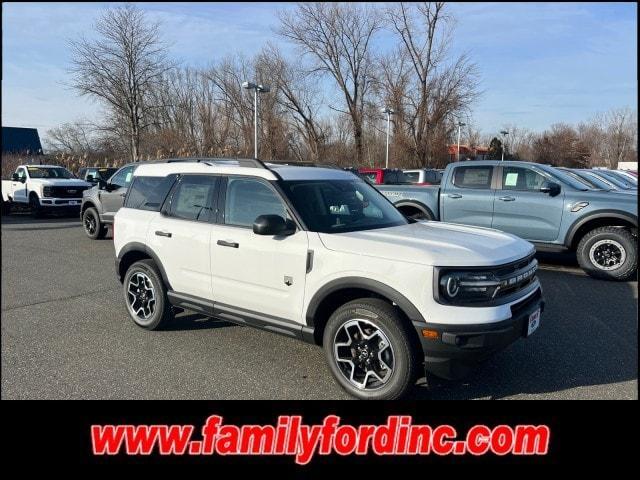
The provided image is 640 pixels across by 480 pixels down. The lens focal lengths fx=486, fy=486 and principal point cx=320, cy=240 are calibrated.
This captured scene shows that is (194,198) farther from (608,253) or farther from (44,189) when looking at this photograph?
(44,189)

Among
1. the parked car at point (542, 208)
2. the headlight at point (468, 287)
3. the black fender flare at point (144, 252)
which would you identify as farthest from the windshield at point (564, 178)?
the black fender flare at point (144, 252)

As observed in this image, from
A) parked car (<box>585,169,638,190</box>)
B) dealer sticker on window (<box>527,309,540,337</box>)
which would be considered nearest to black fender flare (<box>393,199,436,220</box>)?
parked car (<box>585,169,638,190</box>)

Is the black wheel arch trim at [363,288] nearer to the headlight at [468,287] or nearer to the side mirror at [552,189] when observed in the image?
the headlight at [468,287]

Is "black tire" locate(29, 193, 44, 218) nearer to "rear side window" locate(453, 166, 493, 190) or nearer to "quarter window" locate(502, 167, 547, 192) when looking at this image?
"rear side window" locate(453, 166, 493, 190)

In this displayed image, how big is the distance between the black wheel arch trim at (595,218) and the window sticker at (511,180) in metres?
1.29

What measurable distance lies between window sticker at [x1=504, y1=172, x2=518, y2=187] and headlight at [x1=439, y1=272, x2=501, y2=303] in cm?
591

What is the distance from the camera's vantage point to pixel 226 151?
39281mm

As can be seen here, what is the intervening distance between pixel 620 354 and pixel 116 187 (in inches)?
431

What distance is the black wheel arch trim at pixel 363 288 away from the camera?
3.46 meters

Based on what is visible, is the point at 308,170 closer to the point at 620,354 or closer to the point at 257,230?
the point at 257,230

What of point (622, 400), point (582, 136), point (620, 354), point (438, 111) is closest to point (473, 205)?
point (620, 354)

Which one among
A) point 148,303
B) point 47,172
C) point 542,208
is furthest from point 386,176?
point 47,172

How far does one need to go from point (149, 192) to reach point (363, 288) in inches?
118

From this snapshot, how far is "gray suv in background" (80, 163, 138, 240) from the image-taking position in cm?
1174
